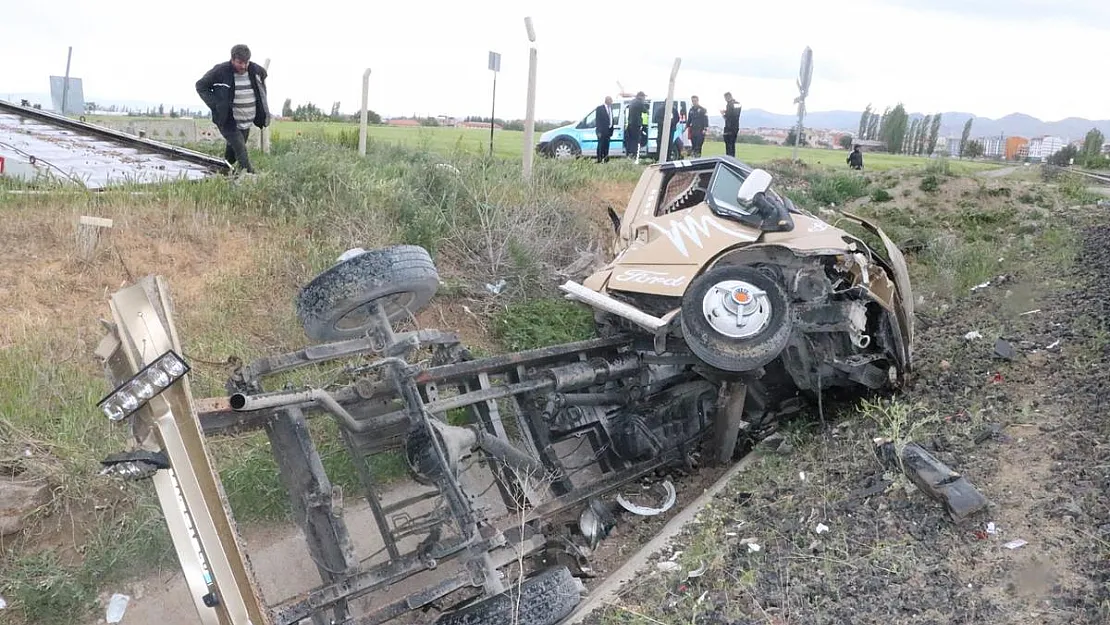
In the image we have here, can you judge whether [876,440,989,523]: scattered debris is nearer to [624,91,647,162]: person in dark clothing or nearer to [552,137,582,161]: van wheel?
[624,91,647,162]: person in dark clothing

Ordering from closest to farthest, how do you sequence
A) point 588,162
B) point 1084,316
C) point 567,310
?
1. point 1084,316
2. point 567,310
3. point 588,162

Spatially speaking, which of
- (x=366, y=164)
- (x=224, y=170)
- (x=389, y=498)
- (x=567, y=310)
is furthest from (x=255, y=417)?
(x=366, y=164)

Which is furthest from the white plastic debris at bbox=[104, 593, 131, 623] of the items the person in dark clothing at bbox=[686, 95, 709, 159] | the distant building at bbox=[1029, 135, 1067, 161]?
the distant building at bbox=[1029, 135, 1067, 161]

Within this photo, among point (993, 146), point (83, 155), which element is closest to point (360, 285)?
point (83, 155)

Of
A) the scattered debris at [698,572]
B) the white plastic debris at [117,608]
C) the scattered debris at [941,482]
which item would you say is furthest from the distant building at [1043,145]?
the white plastic debris at [117,608]

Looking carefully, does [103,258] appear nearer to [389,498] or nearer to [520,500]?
[389,498]

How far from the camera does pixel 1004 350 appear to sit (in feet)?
18.9

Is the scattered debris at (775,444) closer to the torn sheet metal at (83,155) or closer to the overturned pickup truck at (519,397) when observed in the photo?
the overturned pickup truck at (519,397)

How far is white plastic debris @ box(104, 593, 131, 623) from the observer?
13.9 ft

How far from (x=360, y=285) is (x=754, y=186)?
275 centimetres

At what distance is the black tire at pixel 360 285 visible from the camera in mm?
3723

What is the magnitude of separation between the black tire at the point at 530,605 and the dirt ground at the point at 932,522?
225mm

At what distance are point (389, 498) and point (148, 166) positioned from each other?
4.79 m

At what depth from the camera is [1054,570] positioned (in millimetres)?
3234
